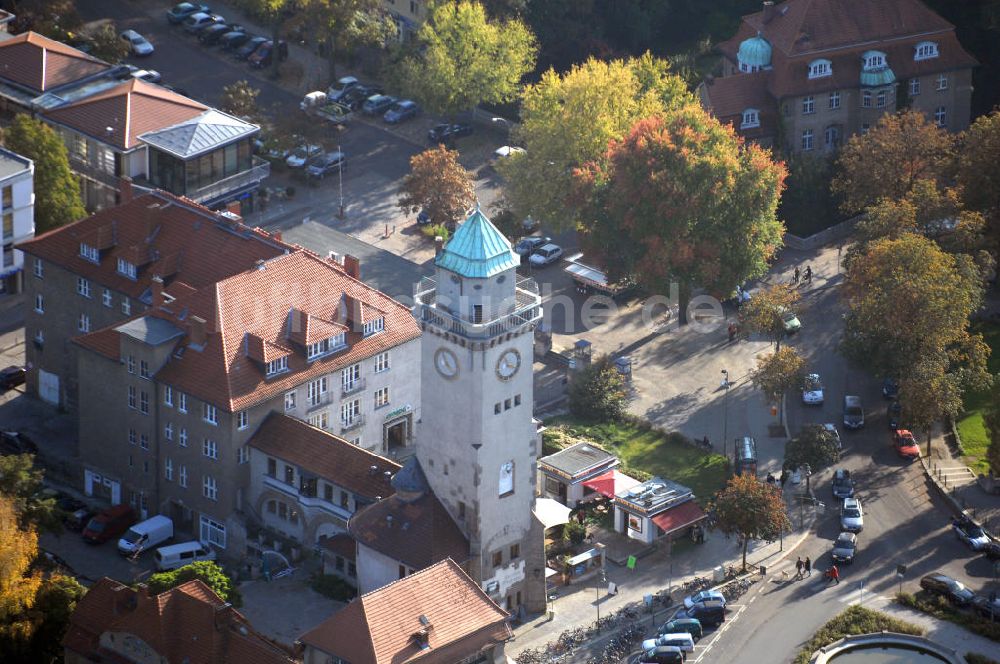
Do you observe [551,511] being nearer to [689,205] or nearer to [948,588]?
[948,588]

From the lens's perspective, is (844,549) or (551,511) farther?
(844,549)

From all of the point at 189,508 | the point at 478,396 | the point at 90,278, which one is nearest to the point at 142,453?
the point at 189,508

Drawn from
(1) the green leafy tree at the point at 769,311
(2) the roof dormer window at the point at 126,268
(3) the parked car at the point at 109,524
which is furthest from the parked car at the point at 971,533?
(2) the roof dormer window at the point at 126,268

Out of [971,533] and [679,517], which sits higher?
[679,517]

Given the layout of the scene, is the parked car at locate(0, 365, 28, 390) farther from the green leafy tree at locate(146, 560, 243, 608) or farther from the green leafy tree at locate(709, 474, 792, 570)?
the green leafy tree at locate(709, 474, 792, 570)

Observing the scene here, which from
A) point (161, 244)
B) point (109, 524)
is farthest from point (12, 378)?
point (109, 524)

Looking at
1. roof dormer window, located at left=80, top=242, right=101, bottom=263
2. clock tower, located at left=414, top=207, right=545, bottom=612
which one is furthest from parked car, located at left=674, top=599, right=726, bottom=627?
roof dormer window, located at left=80, top=242, right=101, bottom=263

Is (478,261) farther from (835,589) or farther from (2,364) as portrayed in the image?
(2,364)
